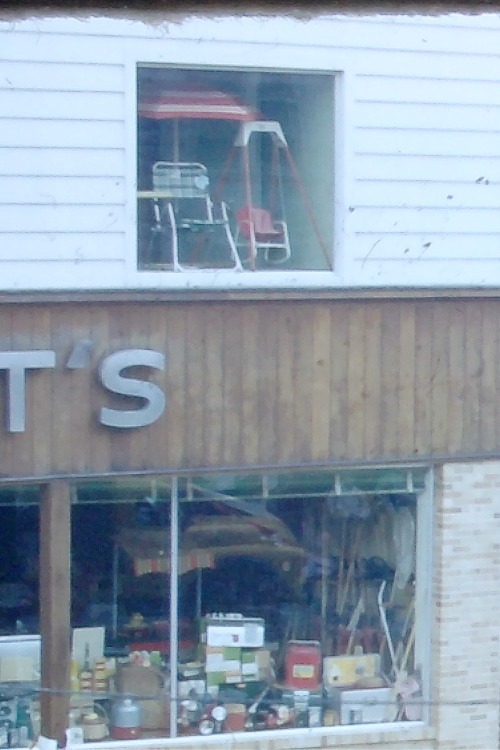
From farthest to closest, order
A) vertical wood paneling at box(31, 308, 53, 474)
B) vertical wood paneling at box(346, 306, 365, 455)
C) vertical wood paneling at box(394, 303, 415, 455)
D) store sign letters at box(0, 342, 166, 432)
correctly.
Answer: vertical wood paneling at box(394, 303, 415, 455), vertical wood paneling at box(346, 306, 365, 455), vertical wood paneling at box(31, 308, 53, 474), store sign letters at box(0, 342, 166, 432)

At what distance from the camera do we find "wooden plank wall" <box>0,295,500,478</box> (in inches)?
257

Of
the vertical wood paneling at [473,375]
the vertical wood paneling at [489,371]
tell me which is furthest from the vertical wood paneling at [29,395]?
the vertical wood paneling at [489,371]

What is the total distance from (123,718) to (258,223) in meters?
3.09

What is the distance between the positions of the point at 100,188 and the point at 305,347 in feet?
4.99

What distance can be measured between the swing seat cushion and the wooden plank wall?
1.41 ft

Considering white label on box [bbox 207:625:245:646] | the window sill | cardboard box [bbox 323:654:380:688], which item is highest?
white label on box [bbox 207:625:245:646]

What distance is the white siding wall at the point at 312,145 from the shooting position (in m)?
6.45

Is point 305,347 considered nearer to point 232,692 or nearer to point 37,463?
point 37,463

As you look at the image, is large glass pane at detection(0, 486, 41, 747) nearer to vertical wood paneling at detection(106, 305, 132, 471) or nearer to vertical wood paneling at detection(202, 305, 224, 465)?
vertical wood paneling at detection(106, 305, 132, 471)

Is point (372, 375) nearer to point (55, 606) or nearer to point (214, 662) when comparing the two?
point (214, 662)

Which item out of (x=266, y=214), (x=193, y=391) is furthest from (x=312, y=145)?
(x=193, y=391)

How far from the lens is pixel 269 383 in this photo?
687 cm

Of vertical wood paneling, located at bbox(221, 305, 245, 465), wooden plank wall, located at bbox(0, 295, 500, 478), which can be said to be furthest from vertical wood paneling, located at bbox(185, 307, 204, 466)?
vertical wood paneling, located at bbox(221, 305, 245, 465)

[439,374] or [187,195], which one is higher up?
[187,195]
